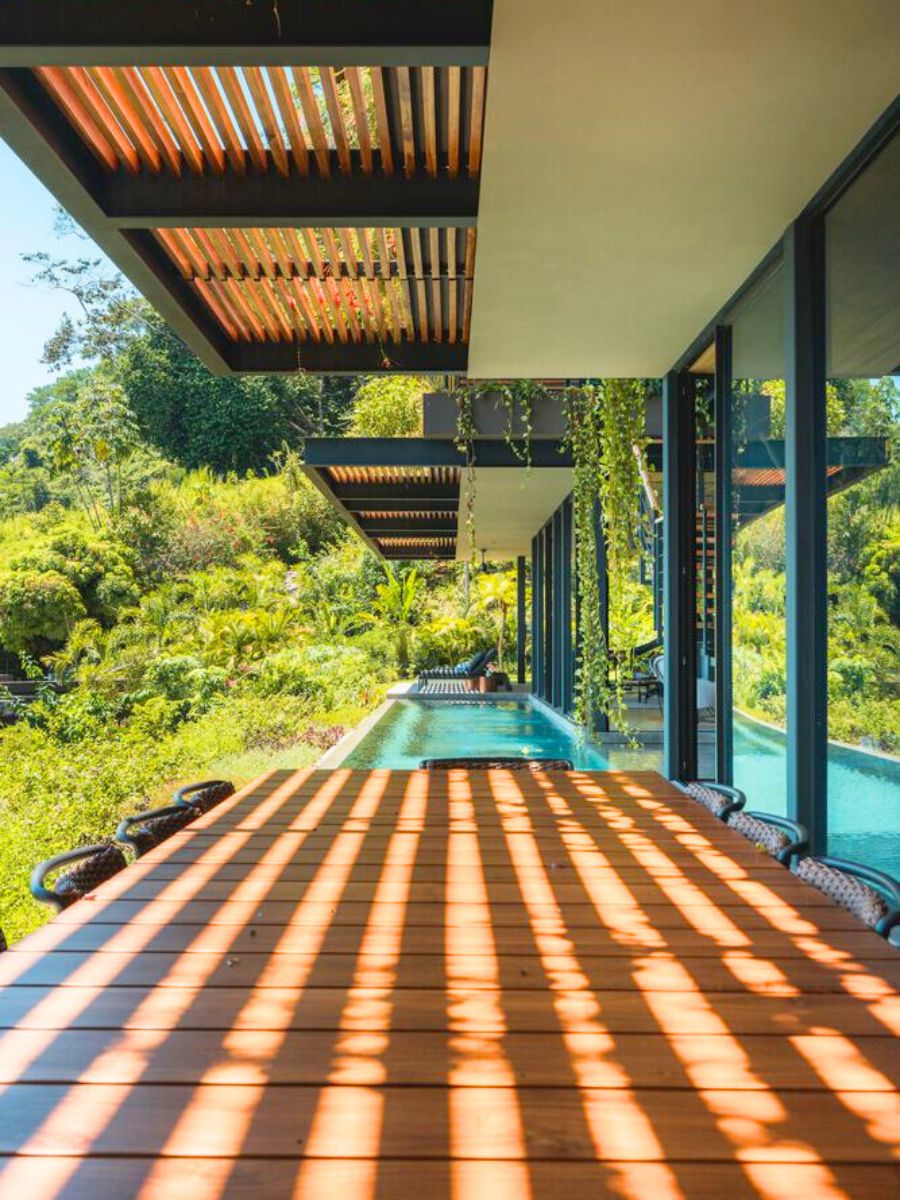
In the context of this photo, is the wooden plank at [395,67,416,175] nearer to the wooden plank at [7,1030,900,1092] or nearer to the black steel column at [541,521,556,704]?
the wooden plank at [7,1030,900,1092]

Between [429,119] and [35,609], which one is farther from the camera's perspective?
[35,609]

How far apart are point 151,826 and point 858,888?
6.88 ft

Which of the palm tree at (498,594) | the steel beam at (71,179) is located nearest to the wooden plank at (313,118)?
the steel beam at (71,179)

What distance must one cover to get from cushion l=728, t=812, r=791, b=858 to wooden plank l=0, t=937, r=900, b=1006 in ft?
3.01

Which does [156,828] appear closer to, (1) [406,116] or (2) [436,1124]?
(2) [436,1124]

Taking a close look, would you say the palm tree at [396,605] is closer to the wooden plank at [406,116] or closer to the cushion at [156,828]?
the cushion at [156,828]

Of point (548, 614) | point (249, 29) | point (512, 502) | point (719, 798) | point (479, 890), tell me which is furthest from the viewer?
point (548, 614)

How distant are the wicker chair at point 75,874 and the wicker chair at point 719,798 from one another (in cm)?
186

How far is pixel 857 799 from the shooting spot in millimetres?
3338

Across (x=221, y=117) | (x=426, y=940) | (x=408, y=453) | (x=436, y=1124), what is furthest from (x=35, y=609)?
(x=436, y=1124)

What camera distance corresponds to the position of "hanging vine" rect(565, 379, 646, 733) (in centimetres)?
639

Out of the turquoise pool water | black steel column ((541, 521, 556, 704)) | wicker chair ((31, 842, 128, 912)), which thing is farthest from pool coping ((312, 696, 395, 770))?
wicker chair ((31, 842, 128, 912))

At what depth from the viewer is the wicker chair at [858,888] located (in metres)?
2.09

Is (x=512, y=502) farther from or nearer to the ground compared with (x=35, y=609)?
farther from the ground
